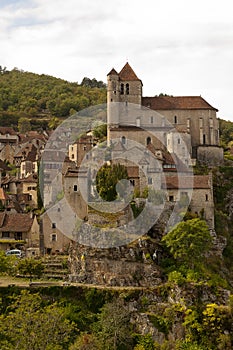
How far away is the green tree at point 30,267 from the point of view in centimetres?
5359

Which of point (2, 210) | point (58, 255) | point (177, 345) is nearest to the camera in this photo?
point (177, 345)

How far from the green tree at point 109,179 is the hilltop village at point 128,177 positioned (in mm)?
942

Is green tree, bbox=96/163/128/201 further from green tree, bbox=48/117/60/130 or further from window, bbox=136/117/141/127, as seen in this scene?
green tree, bbox=48/117/60/130

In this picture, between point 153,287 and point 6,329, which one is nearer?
point 6,329

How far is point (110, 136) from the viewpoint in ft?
249

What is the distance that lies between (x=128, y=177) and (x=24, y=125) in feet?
224

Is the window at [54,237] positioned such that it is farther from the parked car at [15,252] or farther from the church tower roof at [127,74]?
the church tower roof at [127,74]

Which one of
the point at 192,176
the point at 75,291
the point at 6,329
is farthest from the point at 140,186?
the point at 6,329

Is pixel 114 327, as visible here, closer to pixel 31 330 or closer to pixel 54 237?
pixel 31 330

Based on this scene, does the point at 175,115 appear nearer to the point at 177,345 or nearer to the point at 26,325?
the point at 177,345

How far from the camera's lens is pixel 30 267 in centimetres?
5359

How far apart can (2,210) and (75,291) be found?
22062mm

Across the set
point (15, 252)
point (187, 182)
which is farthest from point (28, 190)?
point (187, 182)

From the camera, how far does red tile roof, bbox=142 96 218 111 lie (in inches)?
3233
